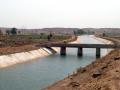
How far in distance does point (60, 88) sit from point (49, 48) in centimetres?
5707

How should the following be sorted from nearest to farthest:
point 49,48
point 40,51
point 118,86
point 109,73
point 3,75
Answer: point 118,86 < point 109,73 < point 3,75 < point 40,51 < point 49,48

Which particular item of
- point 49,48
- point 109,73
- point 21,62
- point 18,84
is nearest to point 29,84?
point 18,84

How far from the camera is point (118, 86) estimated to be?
18016mm

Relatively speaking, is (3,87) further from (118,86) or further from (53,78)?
(118,86)

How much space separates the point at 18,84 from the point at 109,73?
468 inches

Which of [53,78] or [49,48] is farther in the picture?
[49,48]

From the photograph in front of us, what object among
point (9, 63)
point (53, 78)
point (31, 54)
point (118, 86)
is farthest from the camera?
point (31, 54)

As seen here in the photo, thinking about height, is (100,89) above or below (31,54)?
above

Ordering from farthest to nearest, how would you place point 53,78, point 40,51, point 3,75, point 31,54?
point 40,51 → point 31,54 → point 3,75 → point 53,78

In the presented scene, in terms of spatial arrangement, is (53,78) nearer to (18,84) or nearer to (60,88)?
(18,84)

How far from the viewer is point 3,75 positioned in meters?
37.8

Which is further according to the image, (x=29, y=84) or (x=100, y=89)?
(x=29, y=84)

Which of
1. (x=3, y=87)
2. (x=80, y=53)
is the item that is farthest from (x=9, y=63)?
(x=80, y=53)

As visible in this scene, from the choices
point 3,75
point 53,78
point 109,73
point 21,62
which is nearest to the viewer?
point 109,73
